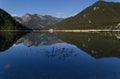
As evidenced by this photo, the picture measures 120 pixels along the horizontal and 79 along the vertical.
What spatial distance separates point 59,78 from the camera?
3192 cm

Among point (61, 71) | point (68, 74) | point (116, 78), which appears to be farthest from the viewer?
point (61, 71)

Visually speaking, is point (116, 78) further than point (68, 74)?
No

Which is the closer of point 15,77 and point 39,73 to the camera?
point 15,77

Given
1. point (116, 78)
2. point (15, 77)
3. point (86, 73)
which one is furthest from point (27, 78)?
point (116, 78)

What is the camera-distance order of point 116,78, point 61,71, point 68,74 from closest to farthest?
point 116,78 < point 68,74 < point 61,71

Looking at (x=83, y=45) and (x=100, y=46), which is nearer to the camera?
(x=100, y=46)

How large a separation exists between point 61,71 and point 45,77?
4.95m

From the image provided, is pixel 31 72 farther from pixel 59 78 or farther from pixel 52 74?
pixel 59 78

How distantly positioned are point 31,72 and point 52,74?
3.37m

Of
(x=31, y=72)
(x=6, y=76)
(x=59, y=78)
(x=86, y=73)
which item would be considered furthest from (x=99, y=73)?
(x=6, y=76)

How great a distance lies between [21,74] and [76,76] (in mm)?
7283

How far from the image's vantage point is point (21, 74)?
3500 centimetres

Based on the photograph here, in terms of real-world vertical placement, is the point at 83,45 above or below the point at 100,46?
below

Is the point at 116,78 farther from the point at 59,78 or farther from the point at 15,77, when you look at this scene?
the point at 15,77
